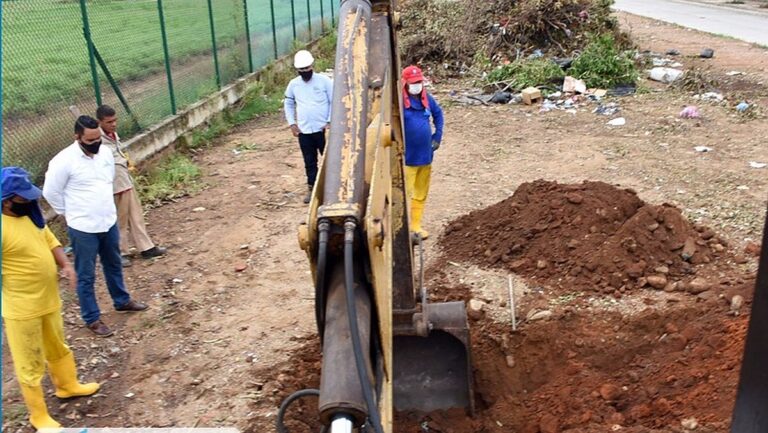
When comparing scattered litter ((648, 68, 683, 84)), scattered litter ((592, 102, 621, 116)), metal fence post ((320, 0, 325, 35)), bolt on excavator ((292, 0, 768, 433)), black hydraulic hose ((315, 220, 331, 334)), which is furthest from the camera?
metal fence post ((320, 0, 325, 35))

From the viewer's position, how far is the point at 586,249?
6.50 m

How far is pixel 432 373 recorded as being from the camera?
4973mm

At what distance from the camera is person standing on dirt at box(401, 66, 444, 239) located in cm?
683

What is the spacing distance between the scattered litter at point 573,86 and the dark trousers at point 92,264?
10.6 m

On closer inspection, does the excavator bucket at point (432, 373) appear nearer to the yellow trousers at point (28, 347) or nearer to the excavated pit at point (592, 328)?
the excavated pit at point (592, 328)

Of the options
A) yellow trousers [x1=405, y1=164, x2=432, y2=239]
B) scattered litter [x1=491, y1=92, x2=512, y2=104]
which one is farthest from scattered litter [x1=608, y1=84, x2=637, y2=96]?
yellow trousers [x1=405, y1=164, x2=432, y2=239]

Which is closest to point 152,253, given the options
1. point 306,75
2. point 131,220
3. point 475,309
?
point 131,220

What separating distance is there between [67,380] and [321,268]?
3.70m

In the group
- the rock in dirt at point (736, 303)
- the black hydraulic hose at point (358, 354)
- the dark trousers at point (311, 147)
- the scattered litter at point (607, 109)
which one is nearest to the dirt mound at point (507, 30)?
the scattered litter at point (607, 109)

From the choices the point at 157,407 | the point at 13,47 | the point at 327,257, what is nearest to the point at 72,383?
the point at 157,407

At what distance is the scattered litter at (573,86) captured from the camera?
14203mm

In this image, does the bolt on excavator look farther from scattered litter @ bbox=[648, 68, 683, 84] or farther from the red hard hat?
scattered litter @ bbox=[648, 68, 683, 84]

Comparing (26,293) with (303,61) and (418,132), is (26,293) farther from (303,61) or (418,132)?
(303,61)

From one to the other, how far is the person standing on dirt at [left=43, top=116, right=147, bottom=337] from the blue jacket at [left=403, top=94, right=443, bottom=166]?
2858 millimetres
